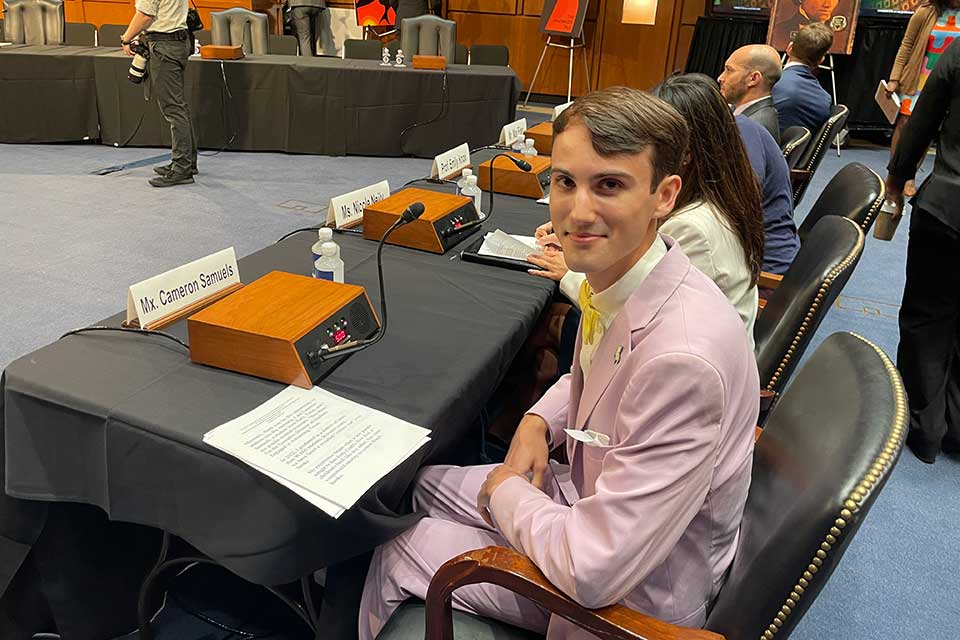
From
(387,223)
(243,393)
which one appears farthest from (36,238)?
(243,393)

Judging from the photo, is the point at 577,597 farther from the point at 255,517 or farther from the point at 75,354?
the point at 75,354

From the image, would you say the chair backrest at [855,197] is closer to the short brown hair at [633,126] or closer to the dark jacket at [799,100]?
the short brown hair at [633,126]

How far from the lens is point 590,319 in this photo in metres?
1.05

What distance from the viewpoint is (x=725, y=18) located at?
754 centimetres

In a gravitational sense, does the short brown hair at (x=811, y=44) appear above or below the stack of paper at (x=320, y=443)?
above

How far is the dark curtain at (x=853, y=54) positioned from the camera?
6.94 meters

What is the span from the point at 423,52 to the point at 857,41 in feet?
13.8

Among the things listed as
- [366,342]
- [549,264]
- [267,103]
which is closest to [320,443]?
[366,342]

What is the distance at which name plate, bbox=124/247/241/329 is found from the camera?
49.4 inches

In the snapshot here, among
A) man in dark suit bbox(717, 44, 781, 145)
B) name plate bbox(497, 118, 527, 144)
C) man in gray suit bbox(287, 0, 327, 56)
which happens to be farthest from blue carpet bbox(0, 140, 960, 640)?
man in gray suit bbox(287, 0, 327, 56)

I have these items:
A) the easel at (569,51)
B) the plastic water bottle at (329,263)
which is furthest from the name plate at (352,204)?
the easel at (569,51)

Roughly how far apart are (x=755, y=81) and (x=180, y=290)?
2.22m

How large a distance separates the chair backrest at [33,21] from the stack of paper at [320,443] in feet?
22.4

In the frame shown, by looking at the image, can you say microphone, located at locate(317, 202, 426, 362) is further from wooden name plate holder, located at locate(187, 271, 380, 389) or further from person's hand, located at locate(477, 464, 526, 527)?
person's hand, located at locate(477, 464, 526, 527)
